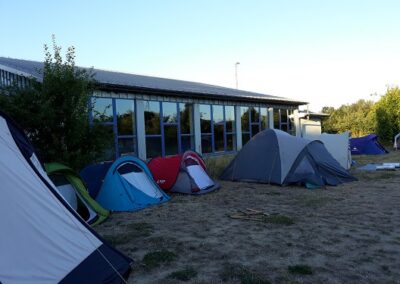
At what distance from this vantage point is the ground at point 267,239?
4434 mm

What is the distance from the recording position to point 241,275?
14.3 ft

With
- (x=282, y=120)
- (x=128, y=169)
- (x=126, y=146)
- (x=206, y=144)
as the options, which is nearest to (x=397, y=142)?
(x=282, y=120)

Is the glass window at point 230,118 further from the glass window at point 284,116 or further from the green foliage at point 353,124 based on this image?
the green foliage at point 353,124

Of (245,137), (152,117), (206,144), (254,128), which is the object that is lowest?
(206,144)

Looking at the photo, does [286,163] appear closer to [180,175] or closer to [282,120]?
[180,175]

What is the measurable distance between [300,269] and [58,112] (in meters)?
6.24

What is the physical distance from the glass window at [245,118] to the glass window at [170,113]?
4.21 m

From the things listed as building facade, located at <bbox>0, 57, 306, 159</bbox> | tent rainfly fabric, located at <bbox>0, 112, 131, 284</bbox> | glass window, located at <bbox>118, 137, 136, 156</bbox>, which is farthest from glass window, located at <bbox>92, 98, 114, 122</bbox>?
tent rainfly fabric, located at <bbox>0, 112, 131, 284</bbox>

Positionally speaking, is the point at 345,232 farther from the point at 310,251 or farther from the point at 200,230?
the point at 200,230

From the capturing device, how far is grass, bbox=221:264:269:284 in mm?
4199

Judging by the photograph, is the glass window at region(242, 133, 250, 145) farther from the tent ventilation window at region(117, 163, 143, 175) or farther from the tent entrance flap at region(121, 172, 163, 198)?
the tent ventilation window at region(117, 163, 143, 175)

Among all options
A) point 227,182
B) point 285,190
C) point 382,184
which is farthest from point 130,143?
point 382,184

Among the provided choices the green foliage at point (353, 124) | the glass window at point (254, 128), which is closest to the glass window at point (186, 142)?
the glass window at point (254, 128)

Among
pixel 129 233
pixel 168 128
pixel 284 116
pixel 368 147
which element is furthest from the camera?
pixel 368 147
